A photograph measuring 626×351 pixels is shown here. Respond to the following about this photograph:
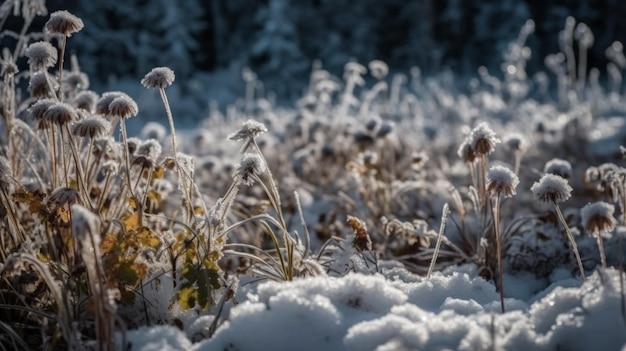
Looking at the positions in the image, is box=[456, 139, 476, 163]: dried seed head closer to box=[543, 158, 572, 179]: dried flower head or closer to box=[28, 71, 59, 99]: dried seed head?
box=[543, 158, 572, 179]: dried flower head

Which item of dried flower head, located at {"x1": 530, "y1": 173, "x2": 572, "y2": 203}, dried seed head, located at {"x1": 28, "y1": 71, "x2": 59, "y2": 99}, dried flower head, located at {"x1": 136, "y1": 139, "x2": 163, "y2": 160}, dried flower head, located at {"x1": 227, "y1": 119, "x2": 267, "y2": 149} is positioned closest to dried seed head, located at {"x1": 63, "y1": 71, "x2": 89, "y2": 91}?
dried flower head, located at {"x1": 136, "y1": 139, "x2": 163, "y2": 160}

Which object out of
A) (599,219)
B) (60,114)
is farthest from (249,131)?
(599,219)

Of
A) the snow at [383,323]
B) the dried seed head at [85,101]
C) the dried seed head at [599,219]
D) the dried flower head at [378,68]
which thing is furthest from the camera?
the dried flower head at [378,68]

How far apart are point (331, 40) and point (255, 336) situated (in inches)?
1126

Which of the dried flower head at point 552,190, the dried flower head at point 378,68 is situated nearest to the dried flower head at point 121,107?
the dried flower head at point 552,190

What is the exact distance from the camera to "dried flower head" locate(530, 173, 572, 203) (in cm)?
149

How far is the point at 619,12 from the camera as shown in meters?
27.6

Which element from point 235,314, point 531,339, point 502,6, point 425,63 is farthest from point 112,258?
point 502,6

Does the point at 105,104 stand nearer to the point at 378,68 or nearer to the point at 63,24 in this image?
the point at 63,24

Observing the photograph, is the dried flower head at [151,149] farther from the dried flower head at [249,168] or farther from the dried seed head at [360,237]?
the dried seed head at [360,237]

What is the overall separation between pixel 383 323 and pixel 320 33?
98.8 ft

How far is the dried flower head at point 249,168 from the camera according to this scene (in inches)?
63.7

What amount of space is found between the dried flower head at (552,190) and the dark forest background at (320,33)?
2304 cm

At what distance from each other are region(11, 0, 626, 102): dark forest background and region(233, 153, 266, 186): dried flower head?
74.3 feet
